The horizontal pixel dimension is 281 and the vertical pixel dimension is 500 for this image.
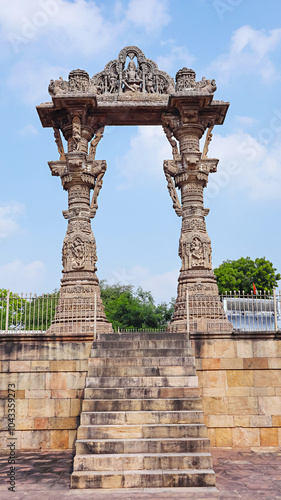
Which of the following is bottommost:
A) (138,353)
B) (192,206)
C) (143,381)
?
(143,381)

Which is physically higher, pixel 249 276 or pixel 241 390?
pixel 249 276

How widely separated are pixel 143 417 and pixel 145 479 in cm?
117

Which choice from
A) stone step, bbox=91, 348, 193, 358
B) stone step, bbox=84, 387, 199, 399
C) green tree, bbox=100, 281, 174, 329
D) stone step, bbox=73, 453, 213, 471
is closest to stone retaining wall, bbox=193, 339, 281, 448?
stone step, bbox=91, 348, 193, 358

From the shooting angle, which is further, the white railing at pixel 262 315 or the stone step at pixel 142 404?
the white railing at pixel 262 315

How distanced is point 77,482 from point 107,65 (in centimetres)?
1171

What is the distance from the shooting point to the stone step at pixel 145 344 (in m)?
9.05

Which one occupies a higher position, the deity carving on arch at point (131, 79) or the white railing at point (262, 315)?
the deity carving on arch at point (131, 79)

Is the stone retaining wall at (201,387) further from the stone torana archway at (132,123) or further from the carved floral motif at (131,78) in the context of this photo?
the carved floral motif at (131,78)

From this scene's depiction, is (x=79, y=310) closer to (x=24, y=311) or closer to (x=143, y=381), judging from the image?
(x=24, y=311)

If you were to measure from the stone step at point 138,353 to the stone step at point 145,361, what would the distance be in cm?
18

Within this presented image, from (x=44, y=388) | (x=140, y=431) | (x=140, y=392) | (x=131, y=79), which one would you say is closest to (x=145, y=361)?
(x=140, y=392)

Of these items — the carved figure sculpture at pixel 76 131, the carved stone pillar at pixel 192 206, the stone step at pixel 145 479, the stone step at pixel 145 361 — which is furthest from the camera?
the carved figure sculpture at pixel 76 131

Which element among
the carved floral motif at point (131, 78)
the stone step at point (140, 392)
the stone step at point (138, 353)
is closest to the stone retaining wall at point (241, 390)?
the stone step at point (138, 353)

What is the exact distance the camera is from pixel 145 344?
359 inches
